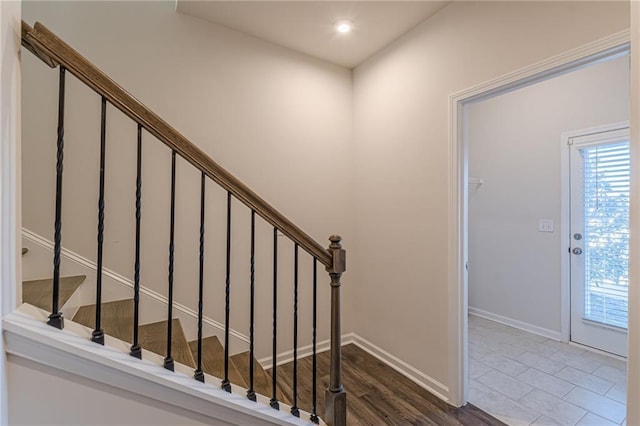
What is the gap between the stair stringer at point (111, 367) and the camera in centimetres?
90

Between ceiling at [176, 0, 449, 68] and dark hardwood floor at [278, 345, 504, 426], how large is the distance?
264 cm

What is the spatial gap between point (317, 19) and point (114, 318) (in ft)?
7.62

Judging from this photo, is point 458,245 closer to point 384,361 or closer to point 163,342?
point 384,361

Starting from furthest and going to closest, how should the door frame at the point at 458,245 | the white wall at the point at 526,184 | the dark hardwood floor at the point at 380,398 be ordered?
1. the white wall at the point at 526,184
2. the door frame at the point at 458,245
3. the dark hardwood floor at the point at 380,398

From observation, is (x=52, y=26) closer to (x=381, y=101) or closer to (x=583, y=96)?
(x=381, y=101)

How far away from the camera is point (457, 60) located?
207 centimetres

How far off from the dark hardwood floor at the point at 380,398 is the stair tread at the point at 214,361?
574mm

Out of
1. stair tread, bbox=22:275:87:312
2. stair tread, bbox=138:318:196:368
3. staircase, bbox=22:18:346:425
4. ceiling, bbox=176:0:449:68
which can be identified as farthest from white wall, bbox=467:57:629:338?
stair tread, bbox=22:275:87:312

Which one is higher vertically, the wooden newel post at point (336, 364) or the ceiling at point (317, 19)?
the ceiling at point (317, 19)

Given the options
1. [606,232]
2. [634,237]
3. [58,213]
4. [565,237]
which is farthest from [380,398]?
[606,232]

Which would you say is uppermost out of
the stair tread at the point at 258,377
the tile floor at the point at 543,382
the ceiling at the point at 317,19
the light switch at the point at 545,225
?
the ceiling at the point at 317,19

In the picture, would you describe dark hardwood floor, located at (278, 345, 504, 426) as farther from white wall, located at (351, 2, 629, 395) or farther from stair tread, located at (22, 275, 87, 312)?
stair tread, located at (22, 275, 87, 312)

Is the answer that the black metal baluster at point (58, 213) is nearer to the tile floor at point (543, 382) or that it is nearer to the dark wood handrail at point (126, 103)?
the dark wood handrail at point (126, 103)

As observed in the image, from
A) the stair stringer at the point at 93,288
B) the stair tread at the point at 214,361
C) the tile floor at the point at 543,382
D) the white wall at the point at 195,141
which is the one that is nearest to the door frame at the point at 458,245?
the tile floor at the point at 543,382
